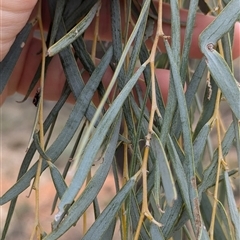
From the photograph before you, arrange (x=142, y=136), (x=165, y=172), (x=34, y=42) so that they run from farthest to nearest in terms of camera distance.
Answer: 1. (x=34, y=42)
2. (x=142, y=136)
3. (x=165, y=172)

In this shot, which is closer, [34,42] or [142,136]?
[142,136]

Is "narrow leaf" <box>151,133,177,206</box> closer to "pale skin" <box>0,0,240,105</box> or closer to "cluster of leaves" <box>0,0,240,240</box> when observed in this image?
"cluster of leaves" <box>0,0,240,240</box>

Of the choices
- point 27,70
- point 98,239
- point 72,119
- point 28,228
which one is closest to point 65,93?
point 72,119

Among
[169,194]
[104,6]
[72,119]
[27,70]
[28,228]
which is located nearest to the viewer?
[169,194]

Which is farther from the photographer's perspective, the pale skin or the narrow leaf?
the pale skin

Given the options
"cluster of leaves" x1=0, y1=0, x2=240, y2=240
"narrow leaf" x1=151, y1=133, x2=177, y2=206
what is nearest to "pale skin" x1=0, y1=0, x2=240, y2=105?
"cluster of leaves" x1=0, y1=0, x2=240, y2=240

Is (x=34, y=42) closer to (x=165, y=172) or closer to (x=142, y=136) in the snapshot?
(x=142, y=136)

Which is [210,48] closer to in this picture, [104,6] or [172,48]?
[172,48]

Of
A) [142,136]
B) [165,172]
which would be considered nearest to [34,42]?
[142,136]
